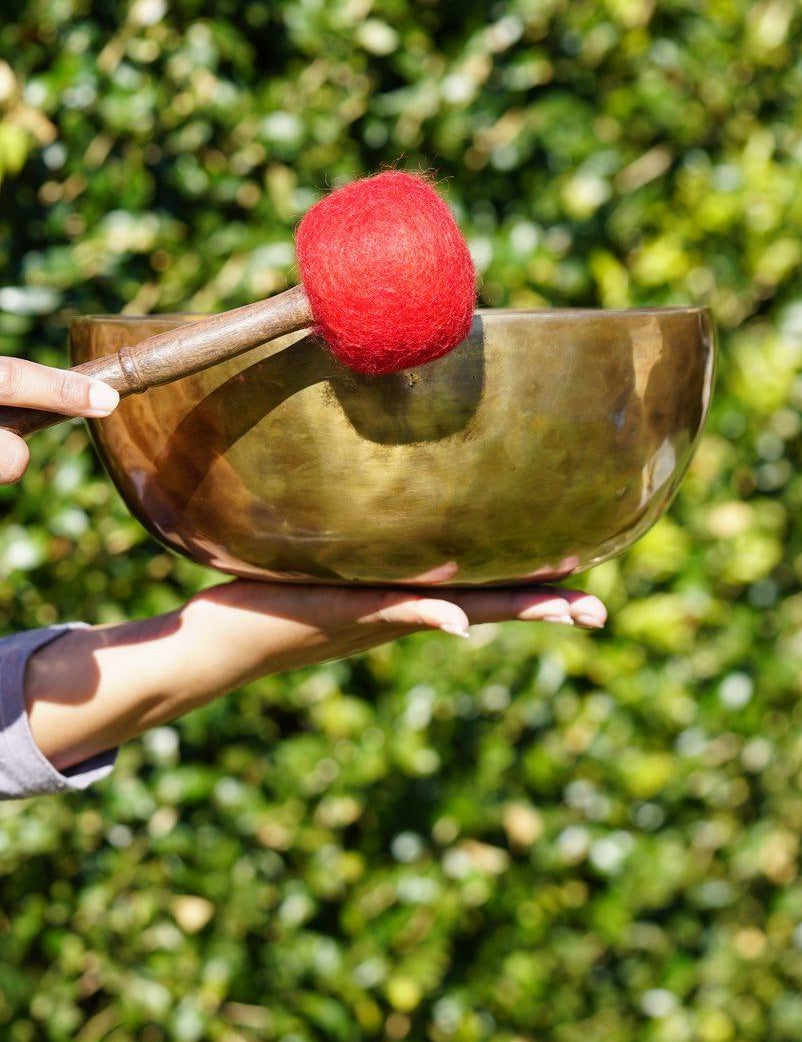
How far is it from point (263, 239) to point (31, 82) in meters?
0.37

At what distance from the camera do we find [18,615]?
5.69 feet

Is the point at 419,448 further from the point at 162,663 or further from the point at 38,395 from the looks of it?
the point at 162,663

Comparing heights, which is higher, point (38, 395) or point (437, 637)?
point (38, 395)

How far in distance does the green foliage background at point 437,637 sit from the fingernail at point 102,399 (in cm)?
95

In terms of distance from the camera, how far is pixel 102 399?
2.55 feet

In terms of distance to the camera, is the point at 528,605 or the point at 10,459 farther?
the point at 528,605

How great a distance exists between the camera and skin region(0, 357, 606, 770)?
1069 millimetres

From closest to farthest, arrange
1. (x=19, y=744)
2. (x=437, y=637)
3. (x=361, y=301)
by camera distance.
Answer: (x=361, y=301) < (x=19, y=744) < (x=437, y=637)

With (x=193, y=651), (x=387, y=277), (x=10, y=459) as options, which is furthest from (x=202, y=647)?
(x=387, y=277)

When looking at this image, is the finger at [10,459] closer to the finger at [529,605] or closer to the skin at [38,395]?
the skin at [38,395]

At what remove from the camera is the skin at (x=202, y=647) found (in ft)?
3.51

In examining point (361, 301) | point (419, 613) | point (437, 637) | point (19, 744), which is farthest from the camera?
point (437, 637)

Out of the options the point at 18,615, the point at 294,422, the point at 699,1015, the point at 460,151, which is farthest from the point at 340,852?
the point at 294,422

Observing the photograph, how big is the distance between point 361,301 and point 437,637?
1230 mm
